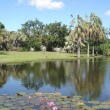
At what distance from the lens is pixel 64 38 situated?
124 metres

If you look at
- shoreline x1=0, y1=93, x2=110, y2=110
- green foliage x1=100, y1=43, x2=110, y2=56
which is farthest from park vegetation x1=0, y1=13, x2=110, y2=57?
shoreline x1=0, y1=93, x2=110, y2=110

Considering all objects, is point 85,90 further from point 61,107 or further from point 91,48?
point 91,48

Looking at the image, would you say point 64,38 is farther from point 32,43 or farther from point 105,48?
point 105,48

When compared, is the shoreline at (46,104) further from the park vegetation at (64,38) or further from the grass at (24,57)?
the park vegetation at (64,38)

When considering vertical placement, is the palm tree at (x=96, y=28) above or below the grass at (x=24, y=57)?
above

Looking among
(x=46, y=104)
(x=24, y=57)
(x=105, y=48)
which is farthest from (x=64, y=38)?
(x=46, y=104)

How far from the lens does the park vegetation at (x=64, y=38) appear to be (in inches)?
3465

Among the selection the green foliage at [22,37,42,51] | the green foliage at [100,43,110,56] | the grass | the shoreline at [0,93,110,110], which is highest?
the green foliage at [22,37,42,51]

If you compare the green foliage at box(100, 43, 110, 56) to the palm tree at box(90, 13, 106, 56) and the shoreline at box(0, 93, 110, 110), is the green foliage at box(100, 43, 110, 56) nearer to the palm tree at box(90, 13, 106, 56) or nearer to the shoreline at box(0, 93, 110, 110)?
the palm tree at box(90, 13, 106, 56)

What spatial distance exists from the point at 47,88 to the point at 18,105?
359 inches

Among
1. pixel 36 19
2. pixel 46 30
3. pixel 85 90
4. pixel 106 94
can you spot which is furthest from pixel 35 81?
pixel 36 19

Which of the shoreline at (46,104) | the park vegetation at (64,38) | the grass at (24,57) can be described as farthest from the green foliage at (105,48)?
the shoreline at (46,104)

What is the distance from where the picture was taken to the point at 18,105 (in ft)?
56.2

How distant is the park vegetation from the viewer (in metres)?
88.0
